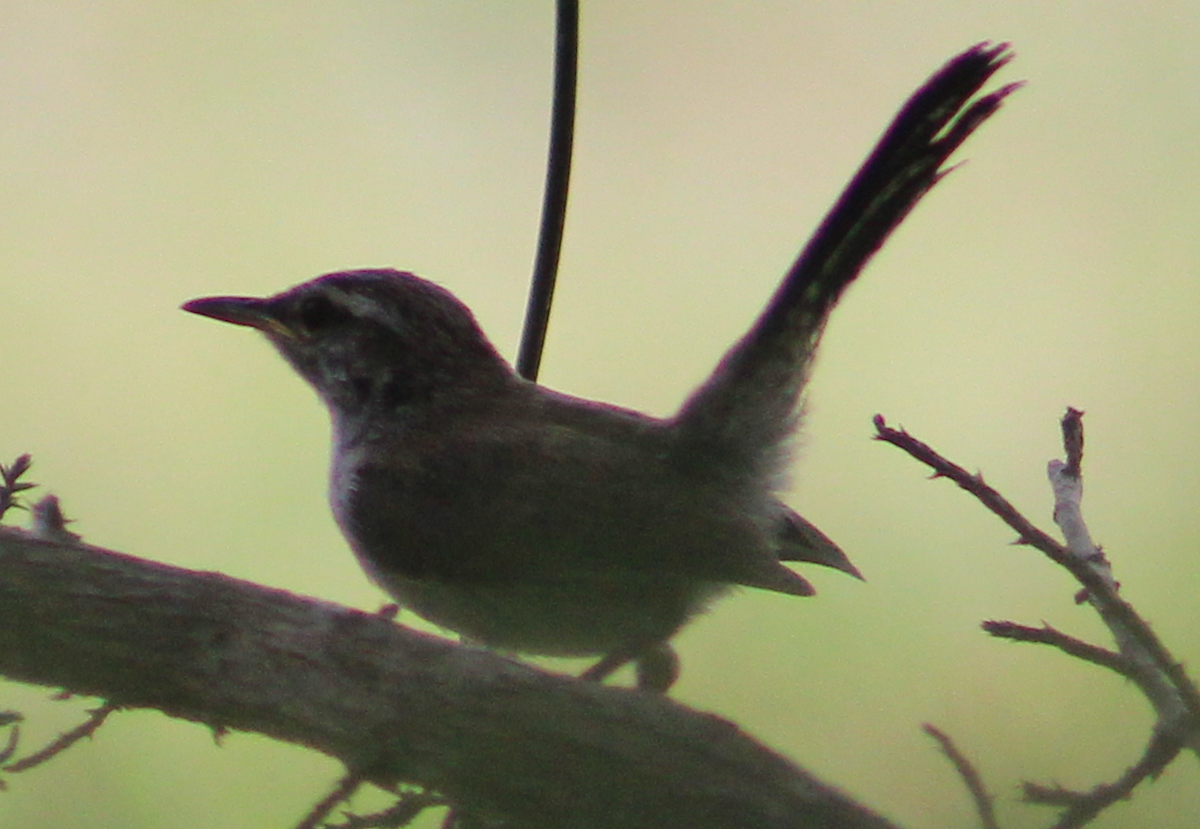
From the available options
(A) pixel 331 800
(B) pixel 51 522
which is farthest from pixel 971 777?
(B) pixel 51 522

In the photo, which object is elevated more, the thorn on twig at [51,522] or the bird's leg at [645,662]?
the thorn on twig at [51,522]

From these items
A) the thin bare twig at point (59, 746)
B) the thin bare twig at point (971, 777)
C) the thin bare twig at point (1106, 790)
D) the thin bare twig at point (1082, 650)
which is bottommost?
the thin bare twig at point (59, 746)

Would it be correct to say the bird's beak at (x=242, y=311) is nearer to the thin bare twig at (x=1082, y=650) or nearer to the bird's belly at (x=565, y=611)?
the bird's belly at (x=565, y=611)

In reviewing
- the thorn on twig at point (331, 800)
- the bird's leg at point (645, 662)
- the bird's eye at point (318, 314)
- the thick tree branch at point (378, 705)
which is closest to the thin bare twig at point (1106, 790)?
the thick tree branch at point (378, 705)

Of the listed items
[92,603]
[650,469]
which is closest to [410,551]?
[650,469]

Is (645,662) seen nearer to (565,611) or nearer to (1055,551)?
(565,611)

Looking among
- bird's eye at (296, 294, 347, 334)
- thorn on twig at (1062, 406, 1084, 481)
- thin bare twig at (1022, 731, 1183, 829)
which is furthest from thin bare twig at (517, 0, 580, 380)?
thin bare twig at (1022, 731, 1183, 829)

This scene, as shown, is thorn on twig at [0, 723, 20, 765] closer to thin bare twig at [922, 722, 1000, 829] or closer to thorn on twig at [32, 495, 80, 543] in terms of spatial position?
thorn on twig at [32, 495, 80, 543]
